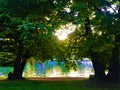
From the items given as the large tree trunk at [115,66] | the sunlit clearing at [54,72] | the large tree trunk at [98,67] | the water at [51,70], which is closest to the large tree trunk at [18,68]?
the large tree trunk at [98,67]

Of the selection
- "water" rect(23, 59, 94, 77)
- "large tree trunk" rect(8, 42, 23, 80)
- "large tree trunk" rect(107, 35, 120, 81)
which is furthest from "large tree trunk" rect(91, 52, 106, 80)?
"water" rect(23, 59, 94, 77)

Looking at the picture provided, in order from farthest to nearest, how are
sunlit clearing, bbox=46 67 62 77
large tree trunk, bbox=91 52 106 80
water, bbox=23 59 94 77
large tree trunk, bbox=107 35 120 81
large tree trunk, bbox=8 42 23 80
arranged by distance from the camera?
sunlit clearing, bbox=46 67 62 77 → water, bbox=23 59 94 77 → large tree trunk, bbox=8 42 23 80 → large tree trunk, bbox=91 52 106 80 → large tree trunk, bbox=107 35 120 81

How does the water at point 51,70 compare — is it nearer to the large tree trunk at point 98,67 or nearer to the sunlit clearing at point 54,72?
the sunlit clearing at point 54,72

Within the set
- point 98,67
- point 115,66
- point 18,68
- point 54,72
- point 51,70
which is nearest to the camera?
point 115,66

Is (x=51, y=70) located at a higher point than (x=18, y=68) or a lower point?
higher

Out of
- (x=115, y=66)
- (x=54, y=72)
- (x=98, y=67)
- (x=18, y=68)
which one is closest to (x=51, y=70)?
(x=54, y=72)

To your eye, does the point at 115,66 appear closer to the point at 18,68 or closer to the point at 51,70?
the point at 18,68

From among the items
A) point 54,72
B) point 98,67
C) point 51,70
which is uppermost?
point 51,70

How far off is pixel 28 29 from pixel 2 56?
14.7 meters

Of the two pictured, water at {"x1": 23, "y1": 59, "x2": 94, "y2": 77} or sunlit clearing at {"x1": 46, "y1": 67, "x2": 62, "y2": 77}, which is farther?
sunlit clearing at {"x1": 46, "y1": 67, "x2": 62, "y2": 77}

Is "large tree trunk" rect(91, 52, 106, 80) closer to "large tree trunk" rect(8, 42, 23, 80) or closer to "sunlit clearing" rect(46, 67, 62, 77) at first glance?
"large tree trunk" rect(8, 42, 23, 80)

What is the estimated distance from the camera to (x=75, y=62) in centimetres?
3366

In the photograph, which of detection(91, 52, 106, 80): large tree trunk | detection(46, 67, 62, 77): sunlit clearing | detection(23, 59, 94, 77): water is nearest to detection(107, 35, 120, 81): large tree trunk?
detection(91, 52, 106, 80): large tree trunk

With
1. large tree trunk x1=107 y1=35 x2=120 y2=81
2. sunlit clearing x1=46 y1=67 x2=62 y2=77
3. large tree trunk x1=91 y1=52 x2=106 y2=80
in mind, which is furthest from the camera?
sunlit clearing x1=46 y1=67 x2=62 y2=77
